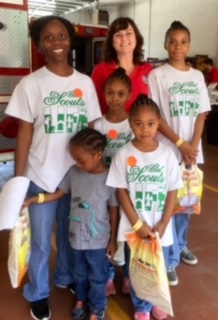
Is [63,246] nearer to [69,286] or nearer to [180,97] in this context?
[69,286]

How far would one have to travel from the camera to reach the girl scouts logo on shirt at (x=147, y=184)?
171 centimetres

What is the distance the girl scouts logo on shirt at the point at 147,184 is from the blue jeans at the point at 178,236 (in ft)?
2.30

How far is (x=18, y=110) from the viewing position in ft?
5.45

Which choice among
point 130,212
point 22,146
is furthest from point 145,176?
point 22,146

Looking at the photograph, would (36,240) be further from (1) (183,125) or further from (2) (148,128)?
(1) (183,125)

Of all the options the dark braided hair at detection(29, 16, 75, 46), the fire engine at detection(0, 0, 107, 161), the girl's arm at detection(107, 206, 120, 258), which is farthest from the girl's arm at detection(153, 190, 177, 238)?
the fire engine at detection(0, 0, 107, 161)

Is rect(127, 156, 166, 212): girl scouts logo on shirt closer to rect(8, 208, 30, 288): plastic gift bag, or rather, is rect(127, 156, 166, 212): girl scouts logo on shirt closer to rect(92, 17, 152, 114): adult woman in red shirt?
rect(92, 17, 152, 114): adult woman in red shirt

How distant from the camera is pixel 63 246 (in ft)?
7.09

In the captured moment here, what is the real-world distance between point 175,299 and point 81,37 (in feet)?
16.7

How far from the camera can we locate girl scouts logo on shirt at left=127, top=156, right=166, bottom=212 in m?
1.71

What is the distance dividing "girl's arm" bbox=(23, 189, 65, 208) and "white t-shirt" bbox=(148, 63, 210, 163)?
81 cm

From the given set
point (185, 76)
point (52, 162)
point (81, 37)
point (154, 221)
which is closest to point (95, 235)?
point (154, 221)

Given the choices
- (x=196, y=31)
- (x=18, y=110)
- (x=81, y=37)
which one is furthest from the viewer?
(x=196, y=31)

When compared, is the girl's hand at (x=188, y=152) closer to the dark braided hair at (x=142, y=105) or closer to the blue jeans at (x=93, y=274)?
the dark braided hair at (x=142, y=105)
